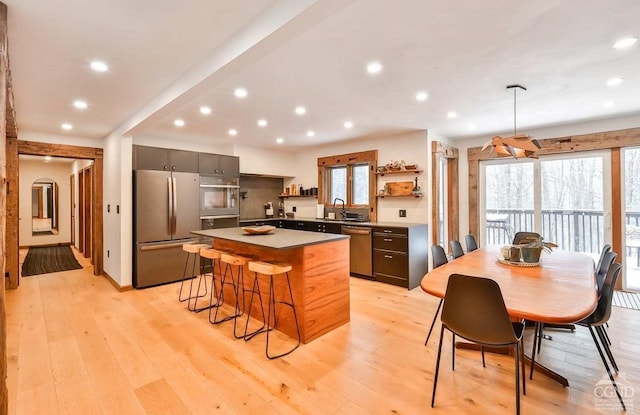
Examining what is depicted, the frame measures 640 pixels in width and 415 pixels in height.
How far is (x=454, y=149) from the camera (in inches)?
215

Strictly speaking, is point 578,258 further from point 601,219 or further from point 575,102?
point 601,219

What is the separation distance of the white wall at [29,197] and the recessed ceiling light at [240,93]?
7.71 metres

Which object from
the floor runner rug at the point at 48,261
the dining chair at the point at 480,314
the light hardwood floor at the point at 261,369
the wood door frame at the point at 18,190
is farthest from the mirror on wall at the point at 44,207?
the dining chair at the point at 480,314

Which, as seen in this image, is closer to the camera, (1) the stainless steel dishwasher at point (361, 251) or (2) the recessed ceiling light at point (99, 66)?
(2) the recessed ceiling light at point (99, 66)

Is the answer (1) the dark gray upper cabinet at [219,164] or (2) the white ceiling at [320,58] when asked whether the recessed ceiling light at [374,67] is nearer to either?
(2) the white ceiling at [320,58]

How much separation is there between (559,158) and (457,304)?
421 cm

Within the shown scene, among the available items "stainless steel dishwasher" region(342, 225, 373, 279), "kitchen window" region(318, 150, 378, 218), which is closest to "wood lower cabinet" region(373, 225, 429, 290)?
"stainless steel dishwasher" region(342, 225, 373, 279)

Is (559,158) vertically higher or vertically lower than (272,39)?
lower

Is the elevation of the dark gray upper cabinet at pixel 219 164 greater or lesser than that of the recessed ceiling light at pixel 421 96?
lesser

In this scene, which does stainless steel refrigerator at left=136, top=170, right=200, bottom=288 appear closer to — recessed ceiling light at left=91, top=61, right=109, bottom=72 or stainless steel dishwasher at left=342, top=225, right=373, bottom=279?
recessed ceiling light at left=91, top=61, right=109, bottom=72

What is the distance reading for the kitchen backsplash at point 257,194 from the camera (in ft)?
21.3

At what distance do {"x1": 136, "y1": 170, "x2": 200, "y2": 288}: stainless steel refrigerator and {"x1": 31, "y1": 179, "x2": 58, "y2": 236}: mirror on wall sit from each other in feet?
19.7

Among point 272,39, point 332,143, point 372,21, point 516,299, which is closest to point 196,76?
point 272,39

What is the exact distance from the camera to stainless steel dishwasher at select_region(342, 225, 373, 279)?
4852 mm
